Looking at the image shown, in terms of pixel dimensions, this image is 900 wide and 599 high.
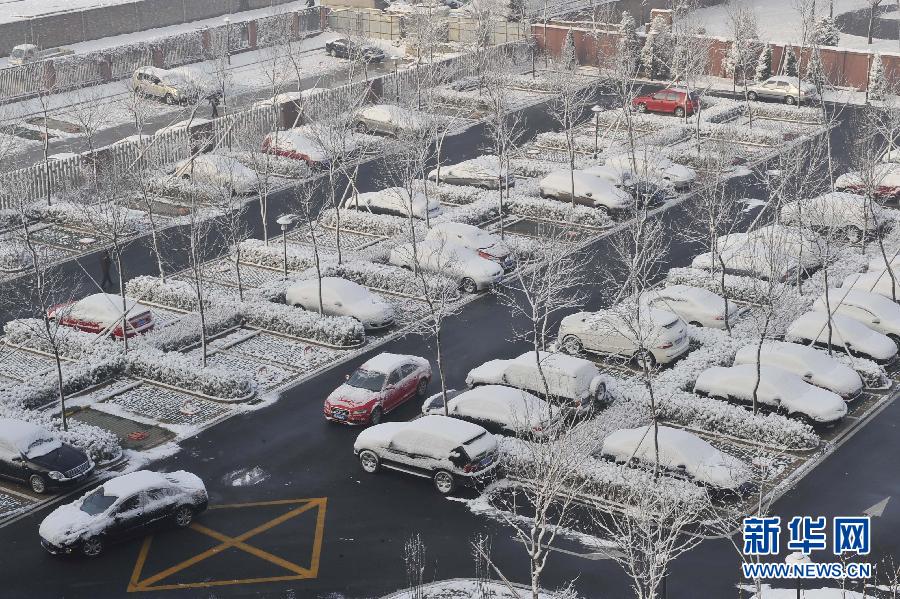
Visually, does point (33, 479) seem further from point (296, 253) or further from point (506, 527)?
point (296, 253)

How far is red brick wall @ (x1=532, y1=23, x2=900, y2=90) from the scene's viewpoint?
72.3 meters

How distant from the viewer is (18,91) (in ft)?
233

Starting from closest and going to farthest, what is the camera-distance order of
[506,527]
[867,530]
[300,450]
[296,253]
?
[867,530] < [506,527] < [300,450] < [296,253]

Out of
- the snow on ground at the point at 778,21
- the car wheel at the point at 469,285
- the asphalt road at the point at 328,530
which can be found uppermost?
the snow on ground at the point at 778,21

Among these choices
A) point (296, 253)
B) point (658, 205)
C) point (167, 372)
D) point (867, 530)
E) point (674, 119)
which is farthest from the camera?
point (674, 119)

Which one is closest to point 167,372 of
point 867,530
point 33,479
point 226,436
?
point 226,436

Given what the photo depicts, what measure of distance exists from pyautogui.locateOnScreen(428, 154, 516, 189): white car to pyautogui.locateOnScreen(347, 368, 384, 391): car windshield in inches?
825

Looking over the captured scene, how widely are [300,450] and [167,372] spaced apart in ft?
21.0

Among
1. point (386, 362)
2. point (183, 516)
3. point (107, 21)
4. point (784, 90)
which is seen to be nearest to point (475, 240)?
point (386, 362)

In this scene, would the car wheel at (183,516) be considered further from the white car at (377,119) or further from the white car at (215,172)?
the white car at (377,119)

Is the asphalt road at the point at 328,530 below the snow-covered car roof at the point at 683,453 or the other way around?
below

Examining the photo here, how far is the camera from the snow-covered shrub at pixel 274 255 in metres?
48.5

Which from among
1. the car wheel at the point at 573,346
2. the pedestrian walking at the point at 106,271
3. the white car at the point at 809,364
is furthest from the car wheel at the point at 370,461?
the pedestrian walking at the point at 106,271

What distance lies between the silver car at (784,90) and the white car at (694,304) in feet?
93.8
